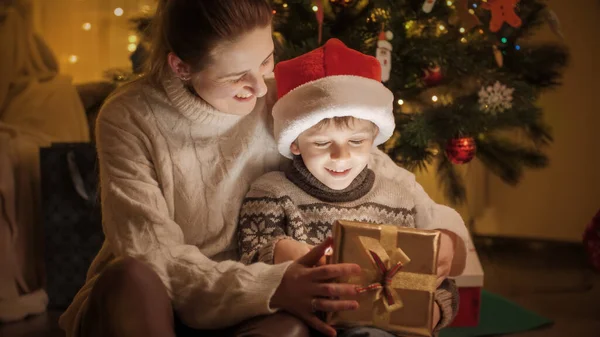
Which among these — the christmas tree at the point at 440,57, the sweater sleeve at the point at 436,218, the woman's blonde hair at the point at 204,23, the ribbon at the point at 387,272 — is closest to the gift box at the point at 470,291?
the christmas tree at the point at 440,57

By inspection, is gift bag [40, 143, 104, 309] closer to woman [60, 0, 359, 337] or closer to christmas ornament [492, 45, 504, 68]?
woman [60, 0, 359, 337]

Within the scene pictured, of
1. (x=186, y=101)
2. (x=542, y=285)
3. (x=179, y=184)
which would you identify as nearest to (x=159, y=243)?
(x=179, y=184)

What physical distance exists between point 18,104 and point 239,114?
1773 mm

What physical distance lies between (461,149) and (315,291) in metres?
1.11

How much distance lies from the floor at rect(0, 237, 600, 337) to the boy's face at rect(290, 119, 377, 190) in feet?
4.09

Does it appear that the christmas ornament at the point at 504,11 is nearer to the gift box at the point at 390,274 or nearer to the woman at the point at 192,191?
the woman at the point at 192,191

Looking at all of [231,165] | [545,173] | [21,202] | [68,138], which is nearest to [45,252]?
[21,202]

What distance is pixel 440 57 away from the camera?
1.97 m

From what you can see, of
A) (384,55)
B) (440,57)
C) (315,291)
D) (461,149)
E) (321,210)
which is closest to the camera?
(315,291)

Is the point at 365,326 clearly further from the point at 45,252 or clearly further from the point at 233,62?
the point at 45,252

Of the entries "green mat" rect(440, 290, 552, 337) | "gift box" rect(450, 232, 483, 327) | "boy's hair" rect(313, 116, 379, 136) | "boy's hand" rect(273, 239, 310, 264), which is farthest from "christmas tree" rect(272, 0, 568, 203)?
"boy's hand" rect(273, 239, 310, 264)

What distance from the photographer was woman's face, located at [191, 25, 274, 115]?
1221 mm

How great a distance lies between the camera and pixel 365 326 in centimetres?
111

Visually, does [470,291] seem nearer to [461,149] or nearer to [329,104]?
[461,149]
